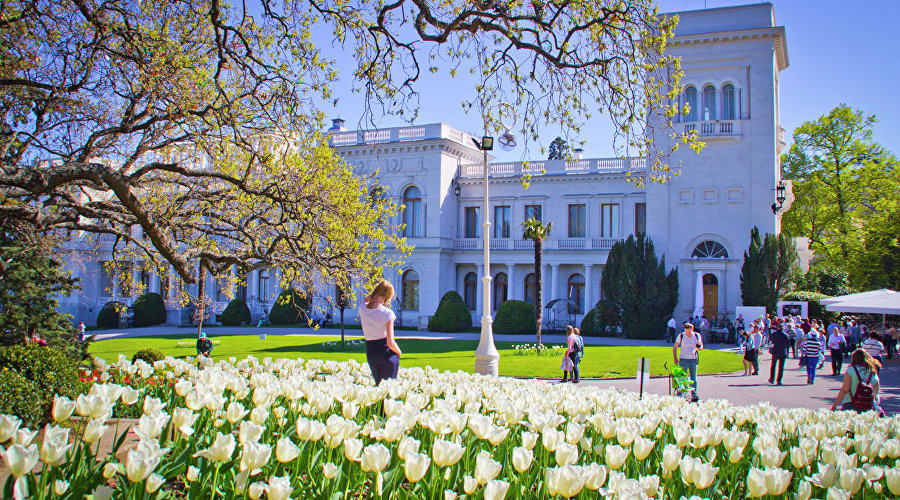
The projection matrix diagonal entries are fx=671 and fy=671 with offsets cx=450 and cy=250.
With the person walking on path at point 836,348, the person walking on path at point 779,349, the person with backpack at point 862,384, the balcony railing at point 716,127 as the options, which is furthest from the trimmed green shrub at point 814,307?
the person with backpack at point 862,384

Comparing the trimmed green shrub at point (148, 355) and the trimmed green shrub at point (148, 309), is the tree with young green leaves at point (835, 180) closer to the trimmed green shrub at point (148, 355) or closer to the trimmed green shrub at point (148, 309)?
the trimmed green shrub at point (148, 355)

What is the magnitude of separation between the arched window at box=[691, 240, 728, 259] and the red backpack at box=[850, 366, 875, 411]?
2850 centimetres

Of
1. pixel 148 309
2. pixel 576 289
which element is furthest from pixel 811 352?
pixel 148 309

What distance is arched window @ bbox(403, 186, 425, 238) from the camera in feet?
151

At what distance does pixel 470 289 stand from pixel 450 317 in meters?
6.78

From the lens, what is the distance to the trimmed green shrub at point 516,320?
37.7 meters

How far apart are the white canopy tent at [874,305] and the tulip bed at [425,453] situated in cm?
2127

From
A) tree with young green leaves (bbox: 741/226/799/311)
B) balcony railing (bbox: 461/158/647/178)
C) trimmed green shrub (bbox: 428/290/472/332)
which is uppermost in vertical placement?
balcony railing (bbox: 461/158/647/178)

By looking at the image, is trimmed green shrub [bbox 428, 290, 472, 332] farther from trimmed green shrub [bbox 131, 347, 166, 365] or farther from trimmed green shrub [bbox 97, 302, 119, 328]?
trimmed green shrub [bbox 131, 347, 166, 365]

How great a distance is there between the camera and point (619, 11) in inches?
343

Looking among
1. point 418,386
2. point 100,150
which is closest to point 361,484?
point 418,386

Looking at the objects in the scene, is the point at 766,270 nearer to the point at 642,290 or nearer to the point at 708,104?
the point at 642,290

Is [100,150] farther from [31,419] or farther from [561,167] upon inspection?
[561,167]

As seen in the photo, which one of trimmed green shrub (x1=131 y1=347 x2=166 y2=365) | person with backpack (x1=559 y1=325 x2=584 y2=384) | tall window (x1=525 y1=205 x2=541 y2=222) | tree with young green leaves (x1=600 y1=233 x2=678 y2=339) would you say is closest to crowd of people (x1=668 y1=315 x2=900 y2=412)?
tree with young green leaves (x1=600 y1=233 x2=678 y2=339)
